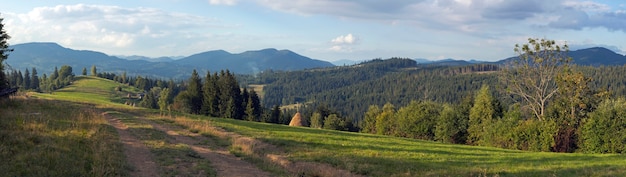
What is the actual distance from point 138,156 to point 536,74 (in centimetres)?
5690

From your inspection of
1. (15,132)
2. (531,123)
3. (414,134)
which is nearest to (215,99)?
(414,134)

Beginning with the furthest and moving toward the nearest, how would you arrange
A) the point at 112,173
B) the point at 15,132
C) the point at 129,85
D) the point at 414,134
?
1. the point at 129,85
2. the point at 414,134
3. the point at 15,132
4. the point at 112,173

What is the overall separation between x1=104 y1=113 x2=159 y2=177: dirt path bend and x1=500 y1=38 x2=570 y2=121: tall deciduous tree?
5166 cm

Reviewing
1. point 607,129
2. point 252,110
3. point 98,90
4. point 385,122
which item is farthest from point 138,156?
point 98,90

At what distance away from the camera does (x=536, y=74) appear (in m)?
56.9

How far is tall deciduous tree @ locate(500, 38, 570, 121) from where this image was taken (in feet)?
179

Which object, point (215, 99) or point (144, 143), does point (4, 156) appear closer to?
point (144, 143)

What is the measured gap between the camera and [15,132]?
1522 centimetres

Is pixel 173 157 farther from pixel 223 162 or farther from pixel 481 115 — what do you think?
pixel 481 115

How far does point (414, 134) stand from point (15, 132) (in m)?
68.4

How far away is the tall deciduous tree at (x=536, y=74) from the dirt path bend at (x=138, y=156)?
51.7 m

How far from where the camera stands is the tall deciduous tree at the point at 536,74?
54.6 metres

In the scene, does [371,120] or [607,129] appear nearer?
[607,129]

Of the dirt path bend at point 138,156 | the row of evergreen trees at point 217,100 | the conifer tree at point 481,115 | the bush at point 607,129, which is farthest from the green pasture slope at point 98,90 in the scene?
the bush at point 607,129
